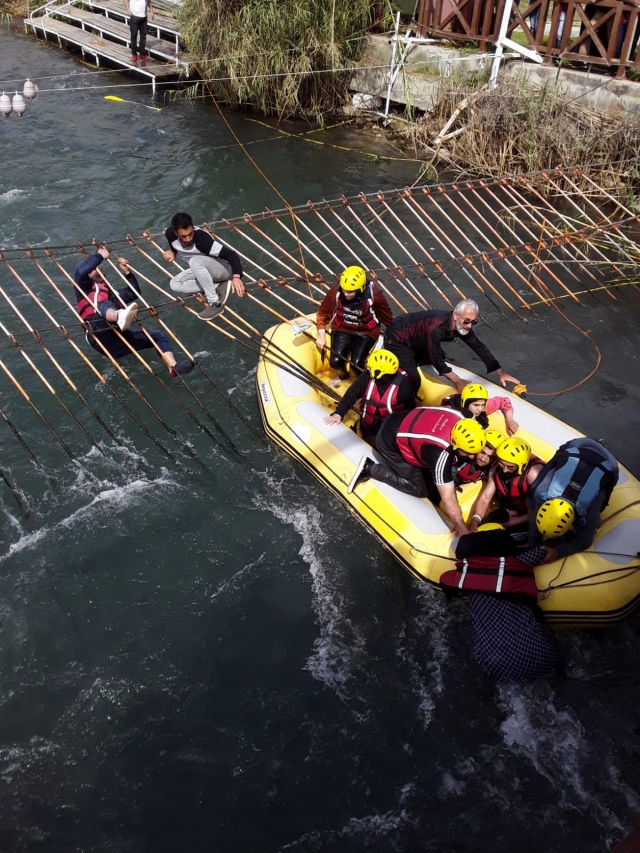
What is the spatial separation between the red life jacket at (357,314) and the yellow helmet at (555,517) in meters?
3.04

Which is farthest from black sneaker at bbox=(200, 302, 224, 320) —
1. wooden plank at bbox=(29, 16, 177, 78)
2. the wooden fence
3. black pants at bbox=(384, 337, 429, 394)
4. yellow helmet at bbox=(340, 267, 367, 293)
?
wooden plank at bbox=(29, 16, 177, 78)

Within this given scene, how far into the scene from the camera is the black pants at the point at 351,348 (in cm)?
833

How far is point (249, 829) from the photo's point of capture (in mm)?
5367

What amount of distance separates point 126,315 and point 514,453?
4350 millimetres

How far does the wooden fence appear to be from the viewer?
44.0 feet

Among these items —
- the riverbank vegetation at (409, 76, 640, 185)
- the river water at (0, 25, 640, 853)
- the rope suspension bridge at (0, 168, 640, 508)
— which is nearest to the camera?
the river water at (0, 25, 640, 853)

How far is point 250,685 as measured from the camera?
6230 mm

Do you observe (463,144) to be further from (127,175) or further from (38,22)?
(38,22)

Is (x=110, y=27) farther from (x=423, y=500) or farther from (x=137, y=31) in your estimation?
(x=423, y=500)

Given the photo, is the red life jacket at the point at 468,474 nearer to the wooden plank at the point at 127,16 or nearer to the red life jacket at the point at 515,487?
the red life jacket at the point at 515,487

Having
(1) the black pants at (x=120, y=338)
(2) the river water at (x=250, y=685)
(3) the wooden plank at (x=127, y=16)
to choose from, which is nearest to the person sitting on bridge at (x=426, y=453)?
(2) the river water at (x=250, y=685)

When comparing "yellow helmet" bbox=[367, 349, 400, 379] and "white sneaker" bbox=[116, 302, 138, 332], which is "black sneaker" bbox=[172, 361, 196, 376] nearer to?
"white sneaker" bbox=[116, 302, 138, 332]

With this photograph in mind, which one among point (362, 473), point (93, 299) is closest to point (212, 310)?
point (93, 299)

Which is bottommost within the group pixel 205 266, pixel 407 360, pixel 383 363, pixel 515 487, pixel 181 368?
pixel 181 368
